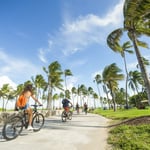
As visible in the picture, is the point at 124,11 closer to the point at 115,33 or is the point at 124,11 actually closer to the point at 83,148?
the point at 115,33

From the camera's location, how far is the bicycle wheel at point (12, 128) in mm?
6695

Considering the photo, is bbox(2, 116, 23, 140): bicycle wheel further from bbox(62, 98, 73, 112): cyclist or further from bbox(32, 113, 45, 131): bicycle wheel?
bbox(62, 98, 73, 112): cyclist

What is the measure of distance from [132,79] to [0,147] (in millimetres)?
76925

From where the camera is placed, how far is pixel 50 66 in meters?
60.3

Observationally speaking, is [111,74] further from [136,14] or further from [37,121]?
[37,121]

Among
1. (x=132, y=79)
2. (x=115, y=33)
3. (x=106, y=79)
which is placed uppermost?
(x=132, y=79)

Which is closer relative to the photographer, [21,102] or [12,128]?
[12,128]

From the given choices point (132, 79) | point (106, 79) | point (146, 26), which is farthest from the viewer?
point (132, 79)

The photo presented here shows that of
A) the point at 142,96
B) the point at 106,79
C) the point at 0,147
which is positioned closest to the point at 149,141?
the point at 0,147

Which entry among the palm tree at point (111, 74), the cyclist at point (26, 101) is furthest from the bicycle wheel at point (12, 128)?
the palm tree at point (111, 74)

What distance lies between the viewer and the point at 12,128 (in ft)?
22.9

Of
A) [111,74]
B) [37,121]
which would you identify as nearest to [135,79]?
[111,74]

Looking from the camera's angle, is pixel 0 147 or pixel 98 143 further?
pixel 98 143

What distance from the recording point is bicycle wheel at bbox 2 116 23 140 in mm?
6695
